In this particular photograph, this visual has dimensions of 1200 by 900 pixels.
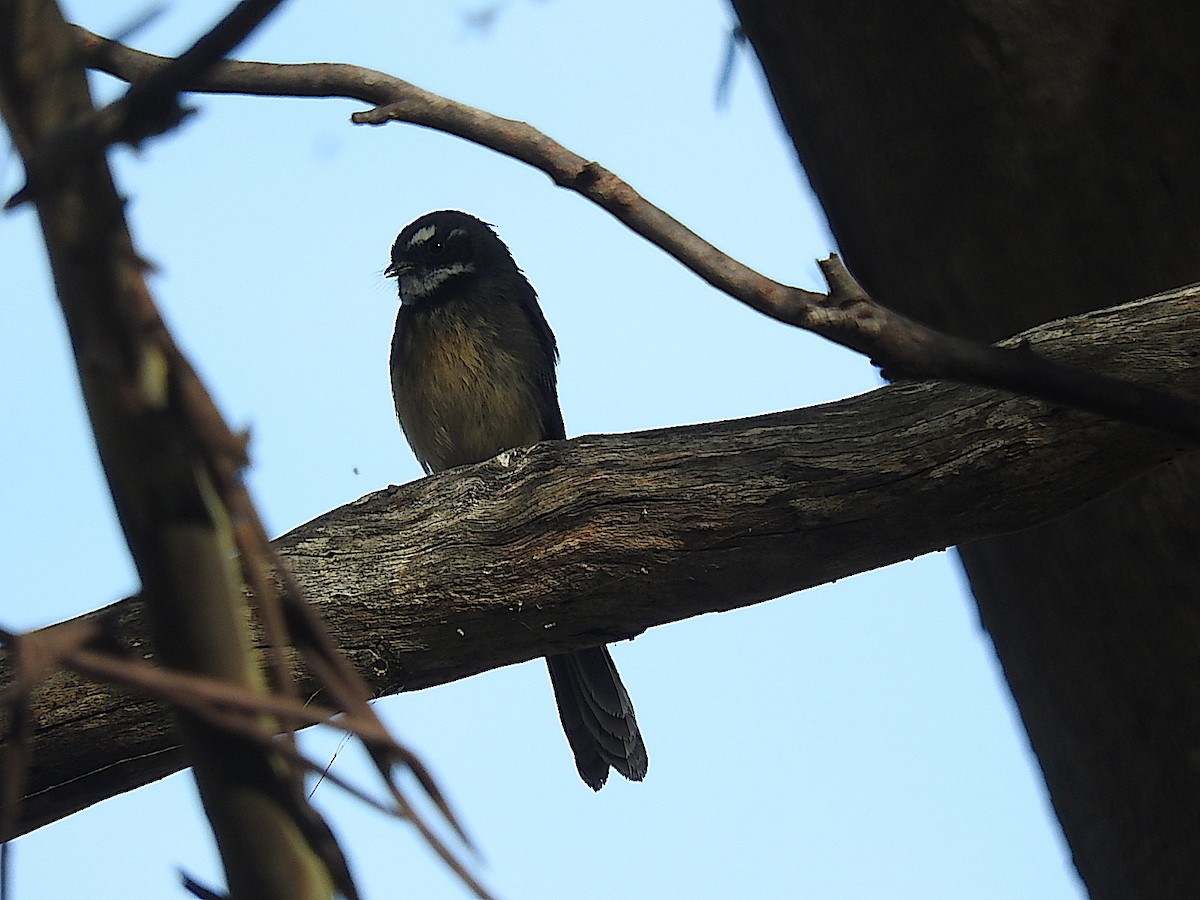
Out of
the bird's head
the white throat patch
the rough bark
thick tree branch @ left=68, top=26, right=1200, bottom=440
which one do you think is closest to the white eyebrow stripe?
the bird's head

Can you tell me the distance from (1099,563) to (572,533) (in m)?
1.89

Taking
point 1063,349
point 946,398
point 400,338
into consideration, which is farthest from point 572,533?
point 400,338

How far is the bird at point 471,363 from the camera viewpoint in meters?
5.76

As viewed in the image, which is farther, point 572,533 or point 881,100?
point 881,100

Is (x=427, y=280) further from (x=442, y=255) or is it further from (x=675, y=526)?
(x=675, y=526)

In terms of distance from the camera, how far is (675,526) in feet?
10.8

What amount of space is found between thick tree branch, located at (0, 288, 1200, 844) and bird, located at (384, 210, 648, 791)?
65.4 inches

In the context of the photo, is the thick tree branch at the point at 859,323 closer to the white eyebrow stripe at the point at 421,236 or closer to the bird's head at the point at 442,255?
the bird's head at the point at 442,255

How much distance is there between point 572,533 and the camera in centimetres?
333

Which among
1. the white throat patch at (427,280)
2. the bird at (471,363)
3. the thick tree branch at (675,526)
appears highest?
the white throat patch at (427,280)

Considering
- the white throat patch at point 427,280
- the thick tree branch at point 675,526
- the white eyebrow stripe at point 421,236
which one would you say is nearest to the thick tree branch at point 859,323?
the thick tree branch at point 675,526

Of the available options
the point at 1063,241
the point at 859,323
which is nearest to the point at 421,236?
the point at 1063,241

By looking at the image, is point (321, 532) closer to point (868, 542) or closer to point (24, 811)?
point (24, 811)

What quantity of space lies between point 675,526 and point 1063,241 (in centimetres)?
197
